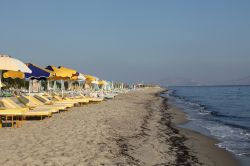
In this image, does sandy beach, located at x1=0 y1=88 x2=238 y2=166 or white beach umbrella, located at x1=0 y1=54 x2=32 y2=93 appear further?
white beach umbrella, located at x1=0 y1=54 x2=32 y2=93

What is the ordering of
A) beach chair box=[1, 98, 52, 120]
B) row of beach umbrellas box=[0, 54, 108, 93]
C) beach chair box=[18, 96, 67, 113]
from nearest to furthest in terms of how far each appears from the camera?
row of beach umbrellas box=[0, 54, 108, 93], beach chair box=[1, 98, 52, 120], beach chair box=[18, 96, 67, 113]

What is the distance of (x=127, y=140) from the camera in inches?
367

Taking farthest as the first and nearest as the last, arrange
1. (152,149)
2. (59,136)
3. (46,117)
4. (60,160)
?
(46,117)
(59,136)
(152,149)
(60,160)

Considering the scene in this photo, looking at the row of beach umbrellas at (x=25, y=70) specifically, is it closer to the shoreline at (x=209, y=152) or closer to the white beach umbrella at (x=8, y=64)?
the white beach umbrella at (x=8, y=64)

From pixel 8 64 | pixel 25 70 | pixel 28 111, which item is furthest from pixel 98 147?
pixel 28 111

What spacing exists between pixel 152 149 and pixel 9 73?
348 inches

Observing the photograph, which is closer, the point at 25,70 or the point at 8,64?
the point at 8,64

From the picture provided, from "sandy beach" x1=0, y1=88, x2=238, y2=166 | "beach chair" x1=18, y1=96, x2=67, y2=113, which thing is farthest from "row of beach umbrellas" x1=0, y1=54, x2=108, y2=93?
"sandy beach" x1=0, y1=88, x2=238, y2=166

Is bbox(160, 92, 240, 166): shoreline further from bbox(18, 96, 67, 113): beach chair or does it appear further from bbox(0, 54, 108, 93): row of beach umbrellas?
bbox(18, 96, 67, 113): beach chair

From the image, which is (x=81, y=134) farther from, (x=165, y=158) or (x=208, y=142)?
(x=208, y=142)

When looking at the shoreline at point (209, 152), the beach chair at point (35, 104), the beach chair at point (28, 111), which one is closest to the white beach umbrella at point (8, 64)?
the beach chair at point (28, 111)

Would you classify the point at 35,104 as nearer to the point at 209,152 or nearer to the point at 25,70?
the point at 25,70

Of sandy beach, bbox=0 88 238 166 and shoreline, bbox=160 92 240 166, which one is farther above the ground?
sandy beach, bbox=0 88 238 166

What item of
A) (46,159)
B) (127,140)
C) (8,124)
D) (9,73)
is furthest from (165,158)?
(9,73)
